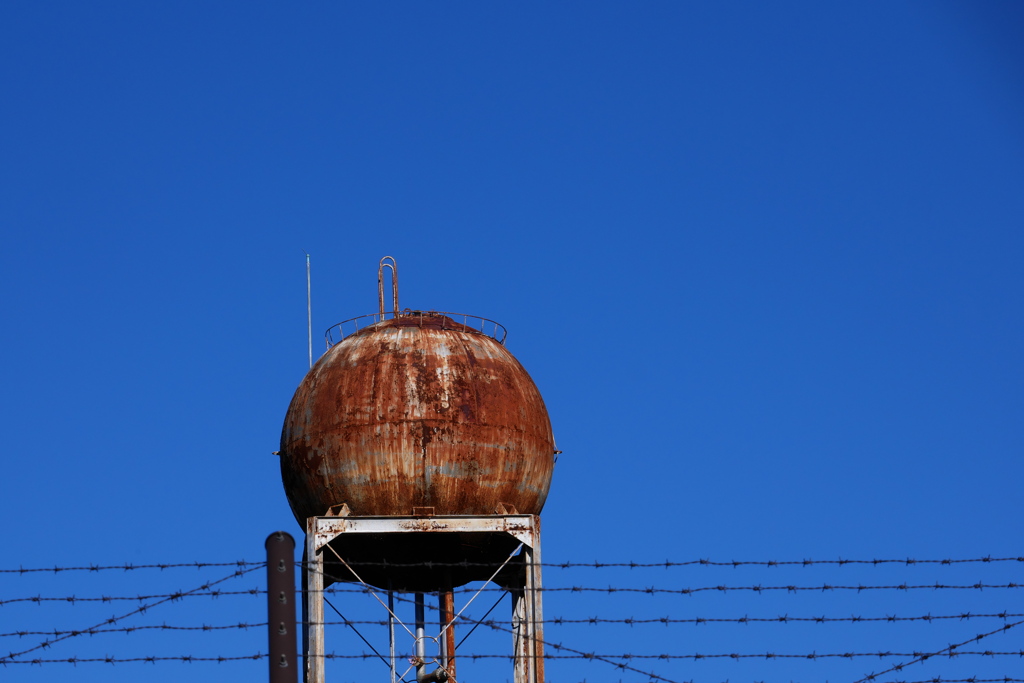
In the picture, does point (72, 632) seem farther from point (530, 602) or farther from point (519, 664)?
point (519, 664)

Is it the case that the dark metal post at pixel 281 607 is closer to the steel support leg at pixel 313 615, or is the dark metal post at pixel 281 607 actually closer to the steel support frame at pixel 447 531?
the steel support leg at pixel 313 615

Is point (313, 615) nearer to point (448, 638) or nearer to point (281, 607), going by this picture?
point (448, 638)

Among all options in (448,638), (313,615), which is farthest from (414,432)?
(448,638)

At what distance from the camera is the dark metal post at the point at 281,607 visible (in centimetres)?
1025

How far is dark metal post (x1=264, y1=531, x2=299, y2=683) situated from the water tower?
11.2m

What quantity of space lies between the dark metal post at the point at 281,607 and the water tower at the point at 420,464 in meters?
11.2

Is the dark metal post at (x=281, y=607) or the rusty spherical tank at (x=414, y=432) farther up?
the rusty spherical tank at (x=414, y=432)

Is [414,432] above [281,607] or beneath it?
above

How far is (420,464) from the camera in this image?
22.4m

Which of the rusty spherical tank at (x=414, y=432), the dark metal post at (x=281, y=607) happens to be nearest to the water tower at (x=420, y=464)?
the rusty spherical tank at (x=414, y=432)

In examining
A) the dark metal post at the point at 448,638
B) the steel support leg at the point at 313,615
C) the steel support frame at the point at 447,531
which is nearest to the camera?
the steel support leg at the point at 313,615

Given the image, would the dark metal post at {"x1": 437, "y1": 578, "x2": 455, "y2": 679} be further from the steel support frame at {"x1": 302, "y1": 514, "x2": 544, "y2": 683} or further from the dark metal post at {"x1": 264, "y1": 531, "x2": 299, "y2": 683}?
the dark metal post at {"x1": 264, "y1": 531, "x2": 299, "y2": 683}

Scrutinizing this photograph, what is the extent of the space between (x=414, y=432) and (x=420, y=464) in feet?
1.67

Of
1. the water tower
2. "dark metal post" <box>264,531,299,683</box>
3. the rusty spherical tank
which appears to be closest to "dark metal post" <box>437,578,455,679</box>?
the water tower
